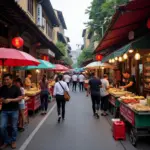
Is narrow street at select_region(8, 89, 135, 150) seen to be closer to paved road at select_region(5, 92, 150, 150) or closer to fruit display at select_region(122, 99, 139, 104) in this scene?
paved road at select_region(5, 92, 150, 150)

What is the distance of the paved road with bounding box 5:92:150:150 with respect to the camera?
7.14m

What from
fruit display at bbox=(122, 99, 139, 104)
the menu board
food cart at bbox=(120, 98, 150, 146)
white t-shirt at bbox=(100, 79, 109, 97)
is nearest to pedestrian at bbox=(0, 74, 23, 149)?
food cart at bbox=(120, 98, 150, 146)

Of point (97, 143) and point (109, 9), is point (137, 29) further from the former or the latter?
point (109, 9)

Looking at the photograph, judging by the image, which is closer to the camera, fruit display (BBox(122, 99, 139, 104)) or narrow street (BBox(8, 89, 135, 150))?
narrow street (BBox(8, 89, 135, 150))

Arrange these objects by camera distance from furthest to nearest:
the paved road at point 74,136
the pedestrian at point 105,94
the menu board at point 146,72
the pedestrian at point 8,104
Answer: the menu board at point 146,72, the pedestrian at point 105,94, the paved road at point 74,136, the pedestrian at point 8,104

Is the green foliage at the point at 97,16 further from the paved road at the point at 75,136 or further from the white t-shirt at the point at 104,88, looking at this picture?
the paved road at the point at 75,136

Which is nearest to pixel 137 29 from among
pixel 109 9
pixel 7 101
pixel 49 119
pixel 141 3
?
pixel 141 3

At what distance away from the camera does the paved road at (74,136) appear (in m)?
7.14

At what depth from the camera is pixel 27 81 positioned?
15.3 m

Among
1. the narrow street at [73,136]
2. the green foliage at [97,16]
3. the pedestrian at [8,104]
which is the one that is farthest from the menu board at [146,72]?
the green foliage at [97,16]

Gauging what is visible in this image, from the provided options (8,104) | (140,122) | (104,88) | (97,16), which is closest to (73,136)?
(140,122)

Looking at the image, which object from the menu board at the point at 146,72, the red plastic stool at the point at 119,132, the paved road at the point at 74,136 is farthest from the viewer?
the menu board at the point at 146,72

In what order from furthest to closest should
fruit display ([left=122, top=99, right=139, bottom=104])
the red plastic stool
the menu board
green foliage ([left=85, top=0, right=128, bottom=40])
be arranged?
green foliage ([left=85, top=0, right=128, bottom=40]), the menu board, fruit display ([left=122, top=99, right=139, bottom=104]), the red plastic stool

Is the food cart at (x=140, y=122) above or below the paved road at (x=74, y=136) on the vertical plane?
above
